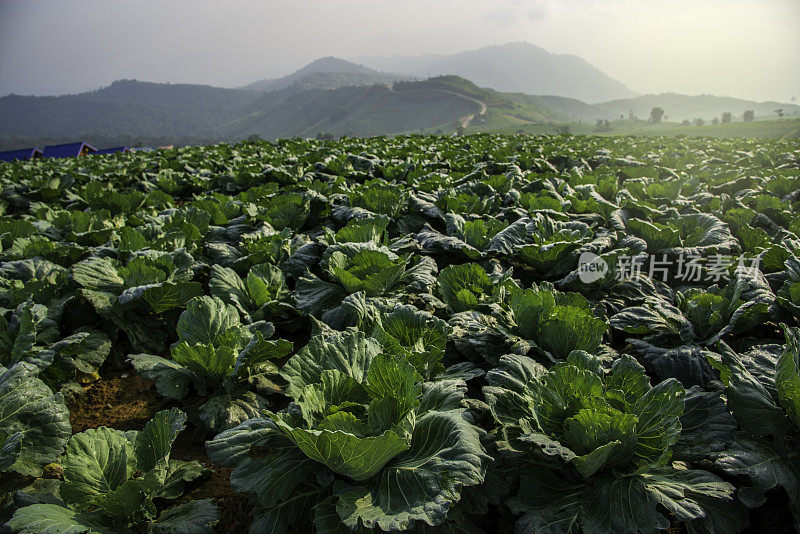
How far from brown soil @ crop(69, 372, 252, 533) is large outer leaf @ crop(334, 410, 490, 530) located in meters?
A: 0.87

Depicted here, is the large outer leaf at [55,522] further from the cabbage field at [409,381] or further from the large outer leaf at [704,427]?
the large outer leaf at [704,427]

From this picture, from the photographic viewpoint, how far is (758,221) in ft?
18.9

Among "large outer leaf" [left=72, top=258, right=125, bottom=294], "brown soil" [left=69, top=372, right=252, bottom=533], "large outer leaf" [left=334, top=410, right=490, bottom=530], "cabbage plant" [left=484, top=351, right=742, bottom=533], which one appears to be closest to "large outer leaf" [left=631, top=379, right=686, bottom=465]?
"cabbage plant" [left=484, top=351, right=742, bottom=533]

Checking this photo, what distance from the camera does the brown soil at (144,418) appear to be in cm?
230

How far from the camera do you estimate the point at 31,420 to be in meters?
2.30

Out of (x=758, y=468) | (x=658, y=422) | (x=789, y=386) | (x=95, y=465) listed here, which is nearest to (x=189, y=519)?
(x=95, y=465)

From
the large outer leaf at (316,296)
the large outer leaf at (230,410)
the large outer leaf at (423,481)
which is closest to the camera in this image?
the large outer leaf at (423,481)

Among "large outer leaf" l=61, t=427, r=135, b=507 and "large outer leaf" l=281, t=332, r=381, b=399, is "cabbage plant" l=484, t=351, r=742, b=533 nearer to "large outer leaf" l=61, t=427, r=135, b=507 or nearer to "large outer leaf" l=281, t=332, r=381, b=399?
"large outer leaf" l=281, t=332, r=381, b=399

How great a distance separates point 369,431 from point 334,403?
23 cm

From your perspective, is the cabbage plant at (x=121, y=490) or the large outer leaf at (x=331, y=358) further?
the large outer leaf at (x=331, y=358)

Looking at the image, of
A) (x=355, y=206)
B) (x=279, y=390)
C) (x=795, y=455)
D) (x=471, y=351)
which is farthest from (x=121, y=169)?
(x=795, y=455)

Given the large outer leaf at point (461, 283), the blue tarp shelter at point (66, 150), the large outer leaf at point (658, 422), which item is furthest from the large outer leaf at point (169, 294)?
the blue tarp shelter at point (66, 150)

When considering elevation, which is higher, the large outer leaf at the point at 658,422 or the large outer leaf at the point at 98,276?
the large outer leaf at the point at 98,276

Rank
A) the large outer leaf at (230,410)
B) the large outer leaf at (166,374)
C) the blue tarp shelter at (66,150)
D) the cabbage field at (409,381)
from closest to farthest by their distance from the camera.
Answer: the cabbage field at (409,381) → the large outer leaf at (230,410) → the large outer leaf at (166,374) → the blue tarp shelter at (66,150)
